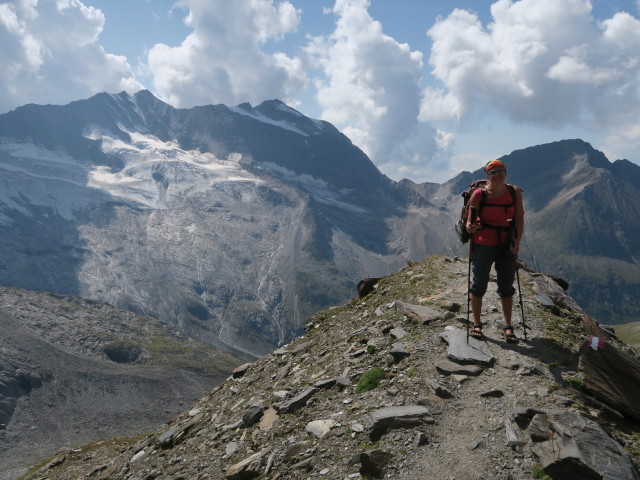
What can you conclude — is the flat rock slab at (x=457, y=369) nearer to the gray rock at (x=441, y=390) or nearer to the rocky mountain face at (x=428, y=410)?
the rocky mountain face at (x=428, y=410)

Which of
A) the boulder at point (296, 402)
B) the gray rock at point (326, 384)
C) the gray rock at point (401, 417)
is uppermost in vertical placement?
the gray rock at point (401, 417)

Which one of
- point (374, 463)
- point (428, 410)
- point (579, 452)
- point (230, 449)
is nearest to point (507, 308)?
point (428, 410)

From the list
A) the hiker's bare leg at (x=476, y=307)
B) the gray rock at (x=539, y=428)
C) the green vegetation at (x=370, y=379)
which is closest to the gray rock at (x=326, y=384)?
the green vegetation at (x=370, y=379)

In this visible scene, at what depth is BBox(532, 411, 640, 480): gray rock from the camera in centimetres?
747

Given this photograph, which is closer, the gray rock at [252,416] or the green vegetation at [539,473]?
the green vegetation at [539,473]

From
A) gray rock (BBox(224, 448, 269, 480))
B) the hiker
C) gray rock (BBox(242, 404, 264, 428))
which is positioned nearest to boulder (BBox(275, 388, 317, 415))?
gray rock (BBox(242, 404, 264, 428))

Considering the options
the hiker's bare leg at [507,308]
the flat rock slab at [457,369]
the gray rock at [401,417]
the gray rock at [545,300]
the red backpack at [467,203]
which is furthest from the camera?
the gray rock at [545,300]

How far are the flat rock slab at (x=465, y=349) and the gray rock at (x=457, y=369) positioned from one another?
0.88ft

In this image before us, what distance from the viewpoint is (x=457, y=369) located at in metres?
10.9

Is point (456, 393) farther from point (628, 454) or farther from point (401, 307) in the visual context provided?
point (401, 307)

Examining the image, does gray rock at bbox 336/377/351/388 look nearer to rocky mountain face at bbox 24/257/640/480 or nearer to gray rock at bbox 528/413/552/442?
rocky mountain face at bbox 24/257/640/480

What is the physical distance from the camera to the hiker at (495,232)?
12711mm

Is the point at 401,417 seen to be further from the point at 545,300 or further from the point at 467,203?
the point at 545,300

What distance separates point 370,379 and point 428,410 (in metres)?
2.10
